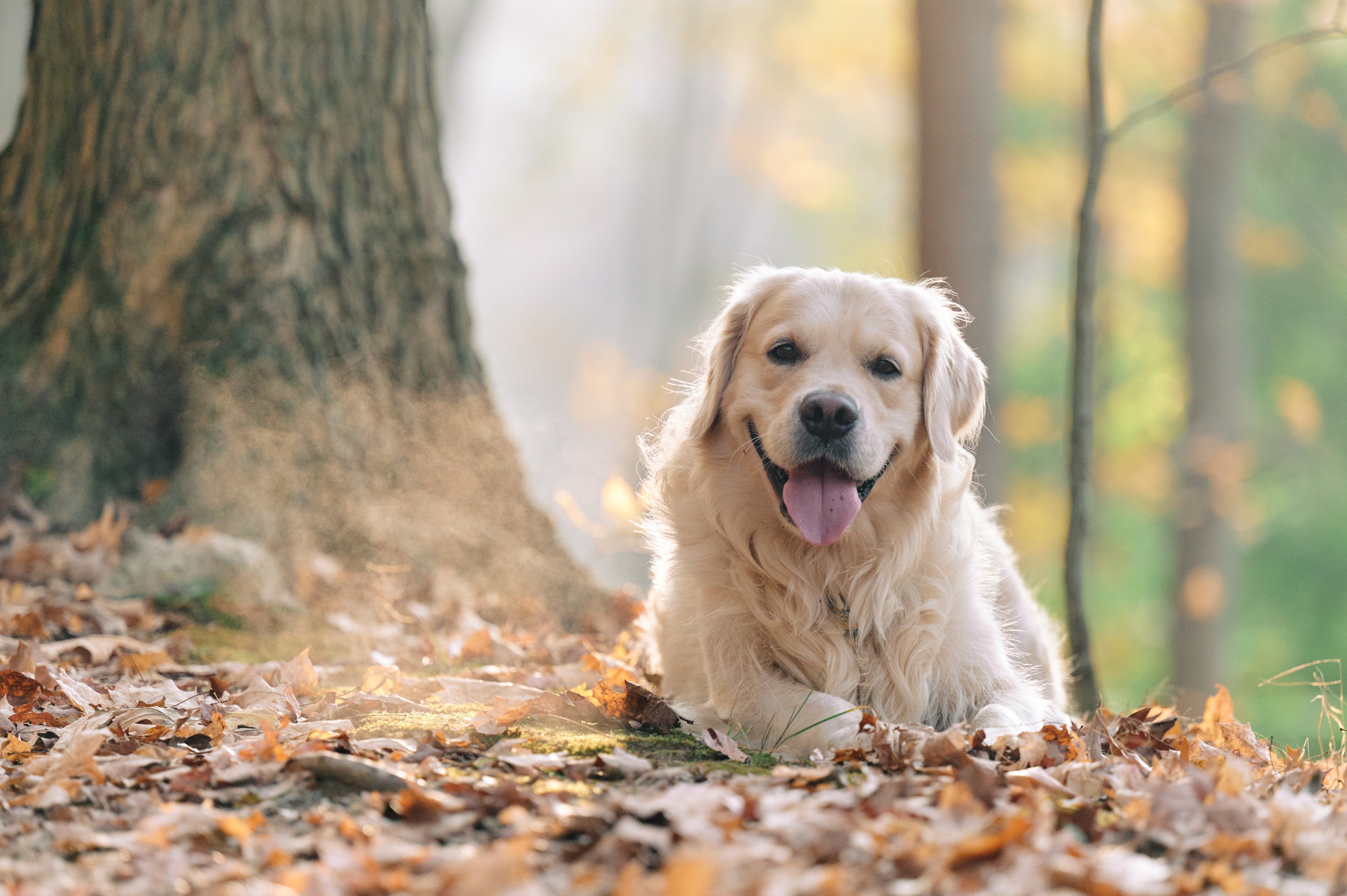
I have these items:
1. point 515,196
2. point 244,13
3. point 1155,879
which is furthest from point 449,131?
point 1155,879

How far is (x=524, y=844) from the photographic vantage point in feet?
5.73

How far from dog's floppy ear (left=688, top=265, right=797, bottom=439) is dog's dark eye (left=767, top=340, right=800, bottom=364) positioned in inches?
7.1

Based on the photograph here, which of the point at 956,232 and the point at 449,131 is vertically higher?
the point at 449,131

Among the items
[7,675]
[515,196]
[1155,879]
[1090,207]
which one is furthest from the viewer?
[515,196]

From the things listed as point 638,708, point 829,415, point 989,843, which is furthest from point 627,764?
point 829,415

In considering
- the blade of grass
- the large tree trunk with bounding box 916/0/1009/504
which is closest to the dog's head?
the blade of grass

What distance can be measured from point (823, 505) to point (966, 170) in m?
5.34

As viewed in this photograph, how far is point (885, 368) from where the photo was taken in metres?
3.45

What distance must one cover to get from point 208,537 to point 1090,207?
4.07 meters

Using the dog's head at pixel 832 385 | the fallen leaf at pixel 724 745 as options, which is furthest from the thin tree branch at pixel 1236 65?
the fallen leaf at pixel 724 745

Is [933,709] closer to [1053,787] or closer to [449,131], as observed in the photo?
[1053,787]

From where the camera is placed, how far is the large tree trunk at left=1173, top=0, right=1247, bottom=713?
41.3ft

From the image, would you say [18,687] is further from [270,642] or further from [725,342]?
[725,342]

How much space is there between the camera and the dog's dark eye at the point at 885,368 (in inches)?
135
